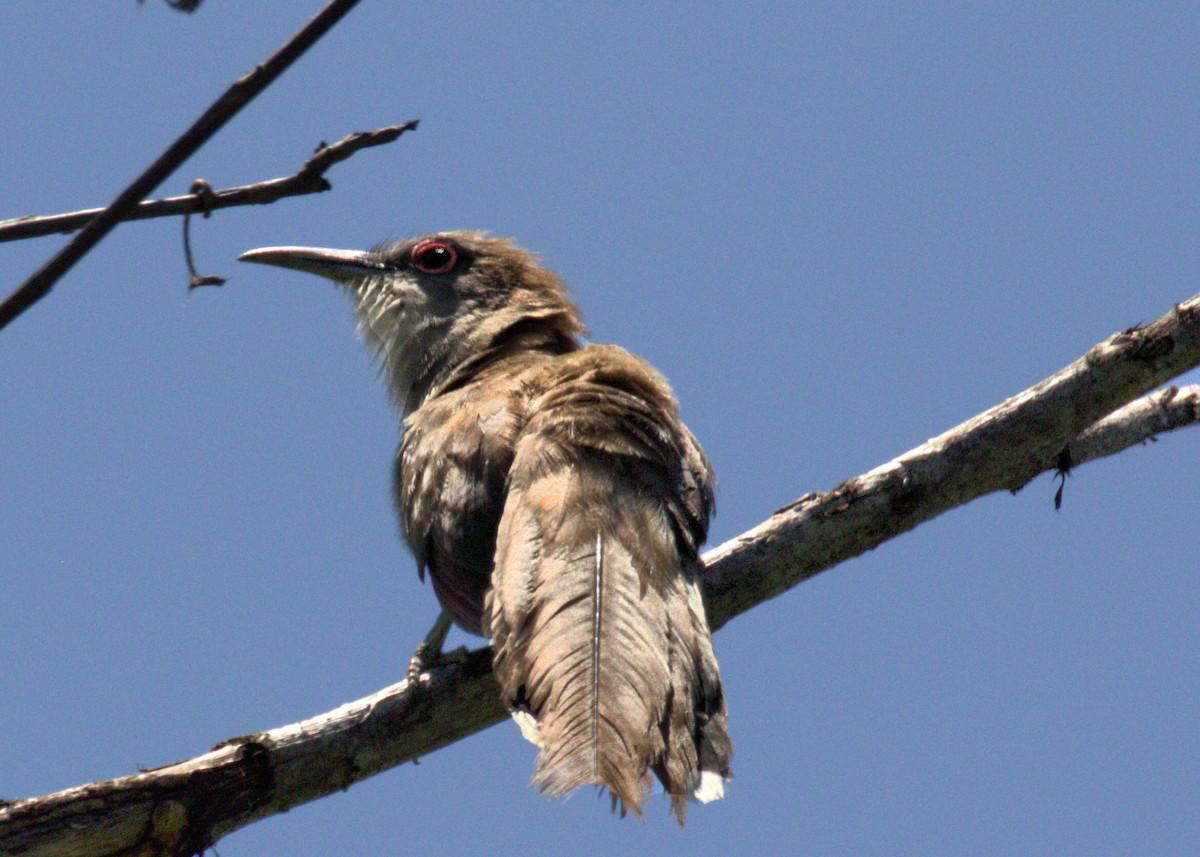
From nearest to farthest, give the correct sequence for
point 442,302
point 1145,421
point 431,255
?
point 1145,421 < point 442,302 < point 431,255

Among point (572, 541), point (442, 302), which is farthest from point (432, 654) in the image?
point (442, 302)

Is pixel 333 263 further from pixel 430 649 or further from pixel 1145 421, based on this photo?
pixel 1145 421

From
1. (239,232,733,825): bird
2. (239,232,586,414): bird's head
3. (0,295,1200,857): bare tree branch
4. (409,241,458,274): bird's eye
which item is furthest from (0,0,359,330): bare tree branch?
(409,241,458,274): bird's eye

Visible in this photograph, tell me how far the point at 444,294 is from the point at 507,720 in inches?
128

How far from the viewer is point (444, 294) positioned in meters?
7.46

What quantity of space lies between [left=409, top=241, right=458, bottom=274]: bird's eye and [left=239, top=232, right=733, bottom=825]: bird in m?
0.64

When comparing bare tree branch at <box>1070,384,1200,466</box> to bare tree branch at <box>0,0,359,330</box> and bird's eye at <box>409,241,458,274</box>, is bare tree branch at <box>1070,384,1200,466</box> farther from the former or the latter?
bare tree branch at <box>0,0,359,330</box>

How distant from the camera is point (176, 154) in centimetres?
176

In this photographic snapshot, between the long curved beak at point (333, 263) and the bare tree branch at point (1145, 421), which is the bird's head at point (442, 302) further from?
the bare tree branch at point (1145, 421)

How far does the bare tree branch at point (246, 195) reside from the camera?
7.73 feet

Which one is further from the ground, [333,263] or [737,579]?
[333,263]

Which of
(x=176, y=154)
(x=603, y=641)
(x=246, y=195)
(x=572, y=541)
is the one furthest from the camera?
(x=572, y=541)

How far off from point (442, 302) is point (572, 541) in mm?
3188

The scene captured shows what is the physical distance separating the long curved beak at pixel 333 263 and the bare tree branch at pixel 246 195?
5.22 m
